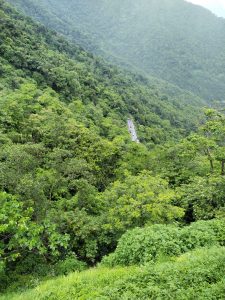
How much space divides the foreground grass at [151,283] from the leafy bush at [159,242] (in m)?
0.70

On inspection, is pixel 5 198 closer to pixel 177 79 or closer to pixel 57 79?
pixel 57 79

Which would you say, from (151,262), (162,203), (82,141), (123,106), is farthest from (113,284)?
(123,106)

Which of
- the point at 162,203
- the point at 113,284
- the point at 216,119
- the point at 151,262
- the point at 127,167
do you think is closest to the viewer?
the point at 113,284

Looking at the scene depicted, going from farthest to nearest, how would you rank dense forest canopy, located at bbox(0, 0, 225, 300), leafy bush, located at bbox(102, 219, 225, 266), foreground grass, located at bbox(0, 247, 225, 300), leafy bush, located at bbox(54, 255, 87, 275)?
leafy bush, located at bbox(54, 255, 87, 275) < leafy bush, located at bbox(102, 219, 225, 266) < dense forest canopy, located at bbox(0, 0, 225, 300) < foreground grass, located at bbox(0, 247, 225, 300)

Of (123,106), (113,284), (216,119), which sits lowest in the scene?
(123,106)

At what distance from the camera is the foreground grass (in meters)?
8.76

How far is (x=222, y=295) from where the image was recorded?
27.8 ft

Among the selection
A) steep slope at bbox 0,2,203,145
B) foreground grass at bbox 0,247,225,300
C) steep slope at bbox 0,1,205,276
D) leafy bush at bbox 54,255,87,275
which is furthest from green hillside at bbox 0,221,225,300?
steep slope at bbox 0,2,203,145

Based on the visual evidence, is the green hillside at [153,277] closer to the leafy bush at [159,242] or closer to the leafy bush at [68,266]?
the leafy bush at [159,242]

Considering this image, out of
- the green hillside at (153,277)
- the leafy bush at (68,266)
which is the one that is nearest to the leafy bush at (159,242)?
the green hillside at (153,277)

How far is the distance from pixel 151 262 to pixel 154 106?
272 feet

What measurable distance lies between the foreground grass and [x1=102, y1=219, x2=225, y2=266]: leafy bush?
696 mm

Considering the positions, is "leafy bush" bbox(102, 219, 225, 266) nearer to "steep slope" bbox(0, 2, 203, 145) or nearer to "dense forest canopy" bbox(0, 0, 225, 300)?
"dense forest canopy" bbox(0, 0, 225, 300)

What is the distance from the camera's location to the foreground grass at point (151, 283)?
8.76m
